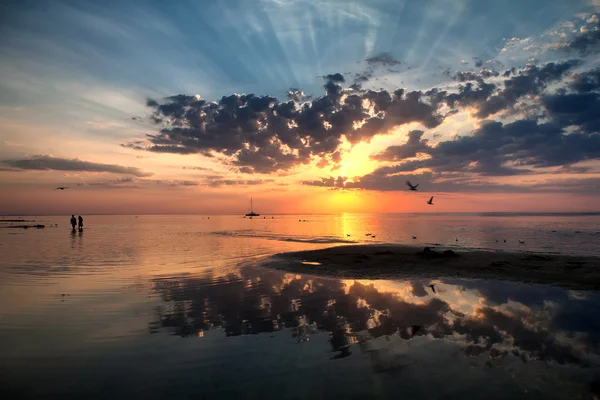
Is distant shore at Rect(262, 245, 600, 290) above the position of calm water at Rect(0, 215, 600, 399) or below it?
below

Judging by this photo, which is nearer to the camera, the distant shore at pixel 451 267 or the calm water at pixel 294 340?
the calm water at pixel 294 340

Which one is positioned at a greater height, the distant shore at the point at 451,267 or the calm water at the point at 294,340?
the calm water at the point at 294,340

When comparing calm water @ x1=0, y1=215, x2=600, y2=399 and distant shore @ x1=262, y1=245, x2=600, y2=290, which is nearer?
calm water @ x1=0, y1=215, x2=600, y2=399

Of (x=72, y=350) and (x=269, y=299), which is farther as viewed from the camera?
(x=269, y=299)

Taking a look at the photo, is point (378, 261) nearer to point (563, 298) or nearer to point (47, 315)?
point (563, 298)

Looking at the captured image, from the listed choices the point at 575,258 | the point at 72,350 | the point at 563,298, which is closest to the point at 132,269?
the point at 72,350

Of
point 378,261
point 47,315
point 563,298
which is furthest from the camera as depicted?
point 378,261

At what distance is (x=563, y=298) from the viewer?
605 inches

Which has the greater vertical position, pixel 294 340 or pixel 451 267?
pixel 294 340

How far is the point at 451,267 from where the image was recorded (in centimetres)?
2447

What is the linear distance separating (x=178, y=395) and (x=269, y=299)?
8.48m

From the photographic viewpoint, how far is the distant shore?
20.5 m

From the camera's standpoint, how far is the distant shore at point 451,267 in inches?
806

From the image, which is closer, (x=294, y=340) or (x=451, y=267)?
(x=294, y=340)
